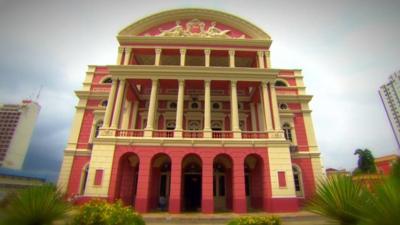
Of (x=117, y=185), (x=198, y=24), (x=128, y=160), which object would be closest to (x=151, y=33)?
(x=198, y=24)

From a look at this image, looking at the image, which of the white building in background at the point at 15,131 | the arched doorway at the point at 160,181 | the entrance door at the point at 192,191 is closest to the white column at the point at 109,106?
the arched doorway at the point at 160,181

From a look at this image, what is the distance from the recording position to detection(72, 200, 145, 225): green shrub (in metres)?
4.74

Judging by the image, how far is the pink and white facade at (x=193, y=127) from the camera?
51.2 ft

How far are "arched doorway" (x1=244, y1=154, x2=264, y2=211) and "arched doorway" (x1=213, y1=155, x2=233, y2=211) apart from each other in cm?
171

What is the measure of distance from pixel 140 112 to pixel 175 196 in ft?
30.1

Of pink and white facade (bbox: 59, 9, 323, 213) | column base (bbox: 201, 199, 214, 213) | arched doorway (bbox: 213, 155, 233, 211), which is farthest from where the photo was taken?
arched doorway (bbox: 213, 155, 233, 211)

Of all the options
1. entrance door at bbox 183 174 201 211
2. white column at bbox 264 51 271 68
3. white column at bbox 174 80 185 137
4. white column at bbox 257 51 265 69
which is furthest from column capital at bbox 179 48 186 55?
entrance door at bbox 183 174 201 211

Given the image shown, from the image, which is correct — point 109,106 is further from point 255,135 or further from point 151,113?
point 255,135

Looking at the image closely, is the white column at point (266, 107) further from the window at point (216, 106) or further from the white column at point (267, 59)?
the window at point (216, 106)

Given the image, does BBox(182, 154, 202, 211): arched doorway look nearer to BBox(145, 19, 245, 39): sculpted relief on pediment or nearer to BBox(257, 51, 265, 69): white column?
BBox(257, 51, 265, 69): white column

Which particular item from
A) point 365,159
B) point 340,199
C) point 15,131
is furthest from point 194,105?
point 15,131

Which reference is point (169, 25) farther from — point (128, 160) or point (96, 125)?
point (128, 160)

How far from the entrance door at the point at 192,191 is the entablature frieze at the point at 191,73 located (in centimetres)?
861

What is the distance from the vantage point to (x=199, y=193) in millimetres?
18281
